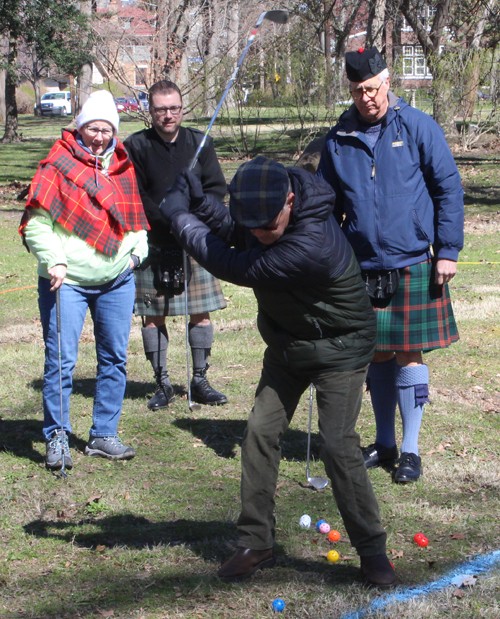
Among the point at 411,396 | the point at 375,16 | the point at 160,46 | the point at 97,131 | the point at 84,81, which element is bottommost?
the point at 411,396

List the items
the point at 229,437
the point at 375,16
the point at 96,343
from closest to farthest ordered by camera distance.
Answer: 1. the point at 96,343
2. the point at 229,437
3. the point at 375,16

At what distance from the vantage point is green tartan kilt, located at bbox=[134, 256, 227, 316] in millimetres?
5211

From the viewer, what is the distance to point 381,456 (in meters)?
4.29

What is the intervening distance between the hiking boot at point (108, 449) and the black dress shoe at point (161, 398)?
81cm

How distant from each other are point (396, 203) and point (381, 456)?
1.48 meters

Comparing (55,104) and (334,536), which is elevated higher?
(55,104)

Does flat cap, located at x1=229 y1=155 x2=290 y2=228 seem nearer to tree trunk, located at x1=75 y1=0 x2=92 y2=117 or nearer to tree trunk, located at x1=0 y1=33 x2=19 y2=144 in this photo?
tree trunk, located at x1=0 y1=33 x2=19 y2=144

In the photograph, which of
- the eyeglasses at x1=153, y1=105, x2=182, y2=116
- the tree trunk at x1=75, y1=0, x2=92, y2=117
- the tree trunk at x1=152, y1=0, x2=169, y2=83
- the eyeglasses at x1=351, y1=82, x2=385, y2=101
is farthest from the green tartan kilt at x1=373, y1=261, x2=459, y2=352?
the tree trunk at x1=75, y1=0, x2=92, y2=117

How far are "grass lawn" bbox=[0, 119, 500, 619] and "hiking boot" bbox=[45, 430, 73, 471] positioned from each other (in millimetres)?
81

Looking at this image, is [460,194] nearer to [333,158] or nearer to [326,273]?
[333,158]

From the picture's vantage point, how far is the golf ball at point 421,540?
3404 millimetres

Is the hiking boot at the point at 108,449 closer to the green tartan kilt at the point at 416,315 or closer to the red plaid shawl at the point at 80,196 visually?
the red plaid shawl at the point at 80,196

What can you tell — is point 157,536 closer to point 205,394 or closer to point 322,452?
point 322,452

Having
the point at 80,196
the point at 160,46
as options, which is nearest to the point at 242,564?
the point at 80,196
